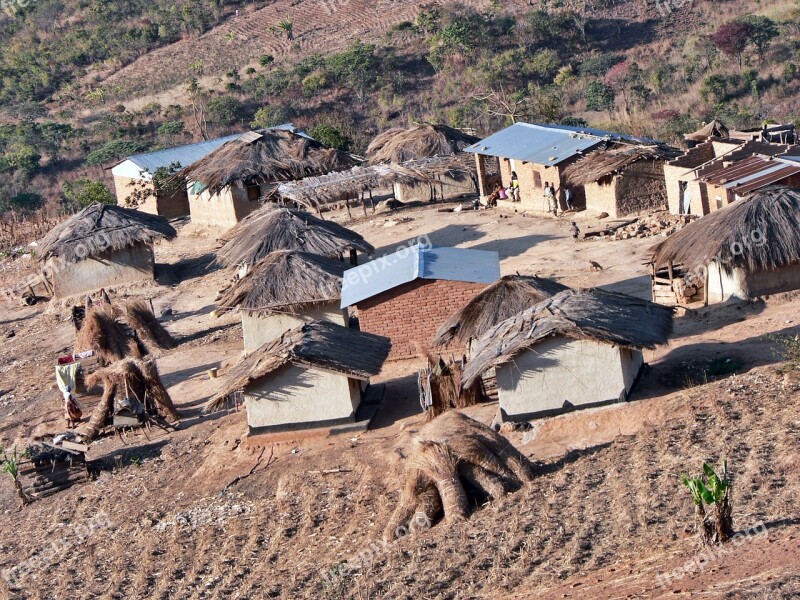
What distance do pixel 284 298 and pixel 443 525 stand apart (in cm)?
835

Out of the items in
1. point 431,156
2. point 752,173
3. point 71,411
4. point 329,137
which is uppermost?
point 329,137

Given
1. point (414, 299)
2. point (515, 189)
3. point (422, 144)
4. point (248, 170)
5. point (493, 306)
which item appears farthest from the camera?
point (422, 144)

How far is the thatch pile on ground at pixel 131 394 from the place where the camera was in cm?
1936

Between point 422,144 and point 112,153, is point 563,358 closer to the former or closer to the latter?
point 422,144

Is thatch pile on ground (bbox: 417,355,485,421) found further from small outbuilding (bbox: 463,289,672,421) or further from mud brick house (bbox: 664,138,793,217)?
mud brick house (bbox: 664,138,793,217)

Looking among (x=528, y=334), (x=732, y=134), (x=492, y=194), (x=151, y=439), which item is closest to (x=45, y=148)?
(x=492, y=194)

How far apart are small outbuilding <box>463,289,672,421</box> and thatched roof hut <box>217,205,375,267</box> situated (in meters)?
8.83

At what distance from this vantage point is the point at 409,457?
1448 centimetres

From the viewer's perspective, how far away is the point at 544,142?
3019 cm

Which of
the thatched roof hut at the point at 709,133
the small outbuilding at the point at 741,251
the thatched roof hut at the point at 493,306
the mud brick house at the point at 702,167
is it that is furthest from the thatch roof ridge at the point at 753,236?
the thatched roof hut at the point at 709,133

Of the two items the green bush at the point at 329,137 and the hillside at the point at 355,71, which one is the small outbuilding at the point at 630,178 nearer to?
the hillside at the point at 355,71

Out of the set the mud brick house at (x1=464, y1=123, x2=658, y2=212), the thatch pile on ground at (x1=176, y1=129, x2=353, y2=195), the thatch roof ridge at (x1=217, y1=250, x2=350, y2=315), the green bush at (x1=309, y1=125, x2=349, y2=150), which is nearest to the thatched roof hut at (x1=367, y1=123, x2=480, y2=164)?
the mud brick house at (x1=464, y1=123, x2=658, y2=212)

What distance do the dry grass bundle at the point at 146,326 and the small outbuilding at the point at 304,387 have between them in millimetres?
6592

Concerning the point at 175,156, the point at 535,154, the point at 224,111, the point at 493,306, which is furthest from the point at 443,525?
the point at 224,111
